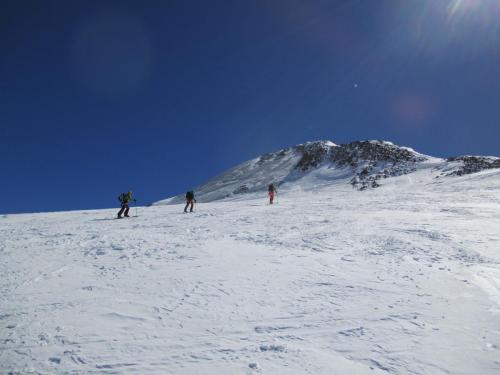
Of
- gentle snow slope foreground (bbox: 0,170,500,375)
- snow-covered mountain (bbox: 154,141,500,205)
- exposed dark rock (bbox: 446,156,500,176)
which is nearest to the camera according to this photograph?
gentle snow slope foreground (bbox: 0,170,500,375)

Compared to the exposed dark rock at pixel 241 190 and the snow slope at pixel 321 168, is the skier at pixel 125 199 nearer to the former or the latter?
the snow slope at pixel 321 168

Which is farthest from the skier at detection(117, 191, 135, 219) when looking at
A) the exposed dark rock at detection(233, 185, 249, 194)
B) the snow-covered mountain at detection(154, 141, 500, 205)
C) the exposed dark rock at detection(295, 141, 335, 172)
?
the exposed dark rock at detection(295, 141, 335, 172)

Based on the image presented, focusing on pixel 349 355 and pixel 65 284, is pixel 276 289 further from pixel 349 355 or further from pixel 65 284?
pixel 65 284

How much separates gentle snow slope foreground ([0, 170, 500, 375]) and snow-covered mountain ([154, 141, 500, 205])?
100.0 feet

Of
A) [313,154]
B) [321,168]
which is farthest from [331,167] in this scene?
[313,154]

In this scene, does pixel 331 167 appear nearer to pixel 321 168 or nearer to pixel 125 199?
pixel 321 168

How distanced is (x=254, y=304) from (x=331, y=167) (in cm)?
5276

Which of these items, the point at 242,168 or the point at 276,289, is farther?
the point at 242,168

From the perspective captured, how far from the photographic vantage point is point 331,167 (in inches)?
2256

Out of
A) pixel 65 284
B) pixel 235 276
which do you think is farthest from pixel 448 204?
pixel 65 284

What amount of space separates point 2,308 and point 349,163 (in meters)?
53.8

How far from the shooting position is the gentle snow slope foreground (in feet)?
15.4

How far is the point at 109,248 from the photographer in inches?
420

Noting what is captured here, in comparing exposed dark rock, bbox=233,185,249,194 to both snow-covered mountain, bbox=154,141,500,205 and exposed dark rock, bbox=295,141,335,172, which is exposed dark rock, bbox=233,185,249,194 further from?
exposed dark rock, bbox=295,141,335,172
